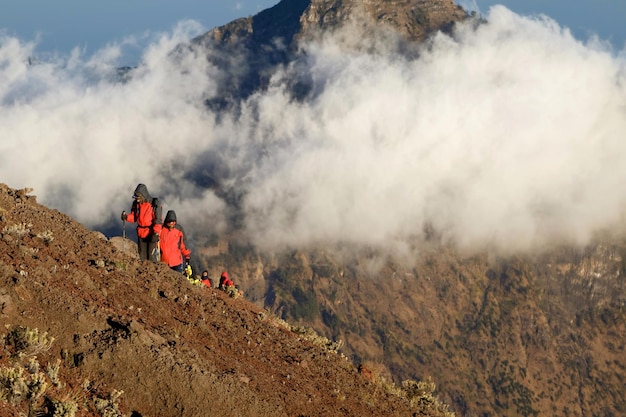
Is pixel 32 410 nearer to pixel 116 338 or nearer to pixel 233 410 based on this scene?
pixel 116 338

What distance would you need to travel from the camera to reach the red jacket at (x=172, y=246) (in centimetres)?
2992

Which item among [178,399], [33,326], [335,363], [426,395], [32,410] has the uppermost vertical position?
[33,326]

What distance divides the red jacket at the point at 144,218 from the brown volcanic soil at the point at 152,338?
4.42 ft

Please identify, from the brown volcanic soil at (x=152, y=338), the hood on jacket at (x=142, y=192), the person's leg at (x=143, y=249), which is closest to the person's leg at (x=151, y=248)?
the person's leg at (x=143, y=249)

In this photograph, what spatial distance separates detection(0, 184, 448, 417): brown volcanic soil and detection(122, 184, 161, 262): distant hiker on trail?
128 centimetres

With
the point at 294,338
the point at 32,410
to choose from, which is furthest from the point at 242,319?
the point at 32,410

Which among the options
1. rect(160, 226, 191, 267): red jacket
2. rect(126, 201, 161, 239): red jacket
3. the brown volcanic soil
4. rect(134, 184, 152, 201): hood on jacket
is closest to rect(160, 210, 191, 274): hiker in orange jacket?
rect(160, 226, 191, 267): red jacket

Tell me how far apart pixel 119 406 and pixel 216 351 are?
497cm

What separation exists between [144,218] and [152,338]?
10090 millimetres

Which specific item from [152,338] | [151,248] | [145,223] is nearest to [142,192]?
[145,223]

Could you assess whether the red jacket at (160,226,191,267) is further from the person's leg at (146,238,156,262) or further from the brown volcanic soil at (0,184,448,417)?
the brown volcanic soil at (0,184,448,417)

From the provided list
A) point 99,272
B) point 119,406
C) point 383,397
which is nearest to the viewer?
point 119,406

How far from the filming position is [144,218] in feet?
96.4

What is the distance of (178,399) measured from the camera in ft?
60.6
